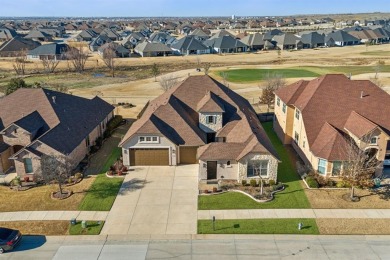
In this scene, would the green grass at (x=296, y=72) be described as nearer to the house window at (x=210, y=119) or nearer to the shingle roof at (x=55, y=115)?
the house window at (x=210, y=119)

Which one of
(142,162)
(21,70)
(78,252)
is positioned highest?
(21,70)

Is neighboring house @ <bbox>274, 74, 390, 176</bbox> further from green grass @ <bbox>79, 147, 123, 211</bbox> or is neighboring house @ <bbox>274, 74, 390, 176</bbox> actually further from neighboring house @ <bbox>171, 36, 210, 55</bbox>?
neighboring house @ <bbox>171, 36, 210, 55</bbox>

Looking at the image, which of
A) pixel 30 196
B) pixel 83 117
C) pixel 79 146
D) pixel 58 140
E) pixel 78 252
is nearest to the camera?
pixel 78 252

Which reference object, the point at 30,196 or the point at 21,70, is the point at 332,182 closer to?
the point at 30,196

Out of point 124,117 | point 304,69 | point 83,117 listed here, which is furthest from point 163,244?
point 304,69

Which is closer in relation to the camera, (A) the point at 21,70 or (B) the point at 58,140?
(B) the point at 58,140

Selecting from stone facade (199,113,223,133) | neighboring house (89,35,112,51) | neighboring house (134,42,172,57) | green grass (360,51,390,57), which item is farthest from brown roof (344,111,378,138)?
neighboring house (89,35,112,51)
